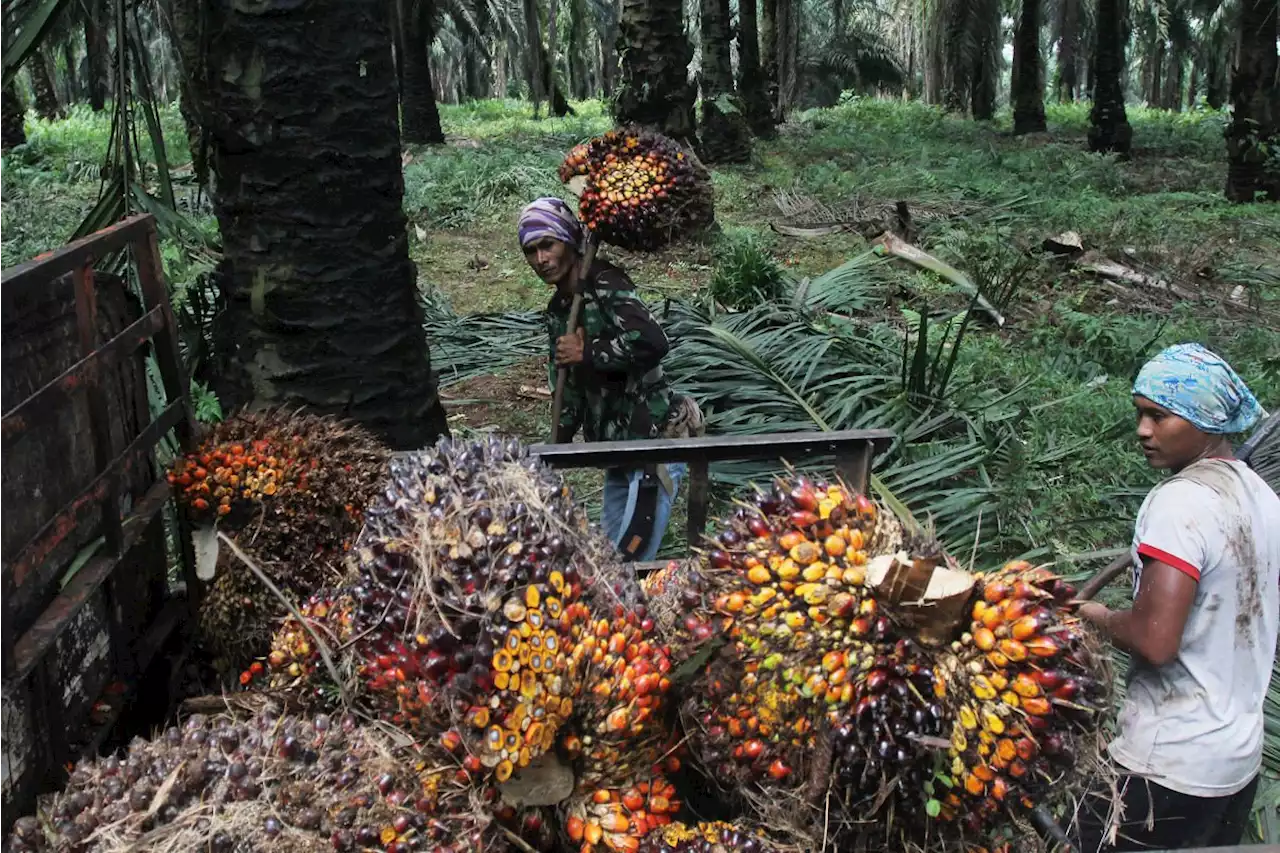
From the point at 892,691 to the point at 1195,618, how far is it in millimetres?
1092

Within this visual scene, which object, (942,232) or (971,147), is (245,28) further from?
(971,147)

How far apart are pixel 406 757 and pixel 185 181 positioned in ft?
13.0

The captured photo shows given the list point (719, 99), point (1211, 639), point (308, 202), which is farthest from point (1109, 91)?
point (1211, 639)

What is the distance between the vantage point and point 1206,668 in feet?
7.68

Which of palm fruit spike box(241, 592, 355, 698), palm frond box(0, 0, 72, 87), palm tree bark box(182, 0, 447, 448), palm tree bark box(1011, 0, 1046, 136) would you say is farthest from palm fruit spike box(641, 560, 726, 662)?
palm tree bark box(1011, 0, 1046, 136)

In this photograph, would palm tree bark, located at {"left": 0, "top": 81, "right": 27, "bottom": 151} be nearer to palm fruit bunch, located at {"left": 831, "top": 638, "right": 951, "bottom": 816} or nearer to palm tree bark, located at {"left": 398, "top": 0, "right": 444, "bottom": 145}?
palm tree bark, located at {"left": 398, "top": 0, "right": 444, "bottom": 145}

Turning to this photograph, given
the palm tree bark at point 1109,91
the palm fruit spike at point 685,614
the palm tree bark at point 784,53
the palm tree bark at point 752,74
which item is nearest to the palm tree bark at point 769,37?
the palm tree bark at point 784,53

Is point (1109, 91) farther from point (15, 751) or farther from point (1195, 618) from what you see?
point (15, 751)

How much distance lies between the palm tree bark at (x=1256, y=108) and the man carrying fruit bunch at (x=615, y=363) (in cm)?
983

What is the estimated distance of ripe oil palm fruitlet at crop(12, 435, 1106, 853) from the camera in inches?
63.5

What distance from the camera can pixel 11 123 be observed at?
1573cm

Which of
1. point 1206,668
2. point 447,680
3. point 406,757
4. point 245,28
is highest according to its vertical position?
point 245,28

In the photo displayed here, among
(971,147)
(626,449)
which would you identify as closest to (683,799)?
(626,449)

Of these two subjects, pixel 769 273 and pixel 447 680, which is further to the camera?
pixel 769 273
